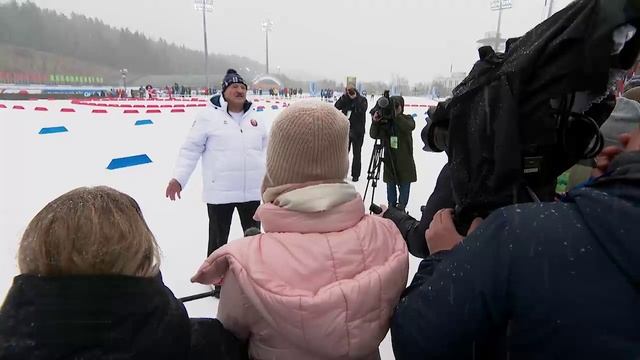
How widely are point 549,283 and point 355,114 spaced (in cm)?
601

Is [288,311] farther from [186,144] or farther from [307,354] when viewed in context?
[186,144]

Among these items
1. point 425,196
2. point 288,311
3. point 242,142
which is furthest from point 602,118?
point 425,196

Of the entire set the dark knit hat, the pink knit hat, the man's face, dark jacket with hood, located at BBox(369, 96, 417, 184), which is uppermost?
the dark knit hat

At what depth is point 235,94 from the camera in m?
2.78

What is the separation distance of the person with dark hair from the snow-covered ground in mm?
1349

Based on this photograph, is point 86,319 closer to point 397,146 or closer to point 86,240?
point 86,240

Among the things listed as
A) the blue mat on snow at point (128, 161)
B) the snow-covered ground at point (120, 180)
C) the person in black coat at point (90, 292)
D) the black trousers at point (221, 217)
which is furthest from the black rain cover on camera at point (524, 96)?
the blue mat on snow at point (128, 161)

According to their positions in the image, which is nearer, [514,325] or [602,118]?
[514,325]

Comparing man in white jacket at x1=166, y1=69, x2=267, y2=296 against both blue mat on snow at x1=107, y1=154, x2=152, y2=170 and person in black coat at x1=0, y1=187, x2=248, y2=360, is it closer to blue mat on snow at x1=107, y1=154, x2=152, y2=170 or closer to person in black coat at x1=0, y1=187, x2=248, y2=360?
person in black coat at x1=0, y1=187, x2=248, y2=360

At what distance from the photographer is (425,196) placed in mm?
5578

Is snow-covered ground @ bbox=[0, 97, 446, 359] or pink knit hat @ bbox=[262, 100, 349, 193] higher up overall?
pink knit hat @ bbox=[262, 100, 349, 193]

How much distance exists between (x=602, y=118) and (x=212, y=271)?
1146mm

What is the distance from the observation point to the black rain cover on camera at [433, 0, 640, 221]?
29.4 inches

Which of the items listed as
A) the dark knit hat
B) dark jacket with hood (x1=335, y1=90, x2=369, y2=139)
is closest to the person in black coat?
the dark knit hat
